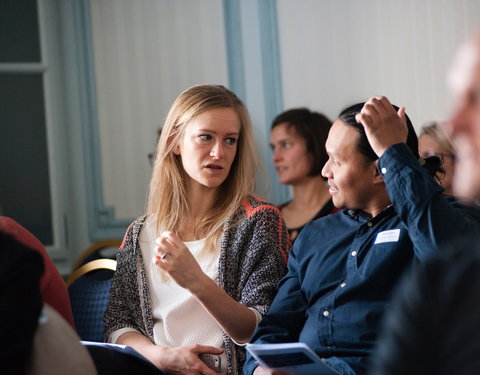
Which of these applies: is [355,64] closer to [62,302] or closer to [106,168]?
[106,168]

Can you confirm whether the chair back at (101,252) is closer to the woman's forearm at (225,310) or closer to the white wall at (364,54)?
the woman's forearm at (225,310)

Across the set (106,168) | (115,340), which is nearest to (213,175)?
(115,340)

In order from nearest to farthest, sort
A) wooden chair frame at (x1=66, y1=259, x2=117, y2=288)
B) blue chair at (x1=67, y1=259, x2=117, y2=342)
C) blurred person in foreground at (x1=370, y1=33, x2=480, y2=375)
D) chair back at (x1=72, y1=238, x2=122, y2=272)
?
1. blurred person in foreground at (x1=370, y1=33, x2=480, y2=375)
2. blue chair at (x1=67, y1=259, x2=117, y2=342)
3. wooden chair frame at (x1=66, y1=259, x2=117, y2=288)
4. chair back at (x1=72, y1=238, x2=122, y2=272)

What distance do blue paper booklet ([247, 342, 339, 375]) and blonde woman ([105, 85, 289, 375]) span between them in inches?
14.9

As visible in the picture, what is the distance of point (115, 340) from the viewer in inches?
85.0

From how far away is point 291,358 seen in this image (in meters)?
1.52

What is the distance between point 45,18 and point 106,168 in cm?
86

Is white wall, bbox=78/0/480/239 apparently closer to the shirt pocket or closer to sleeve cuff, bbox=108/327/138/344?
sleeve cuff, bbox=108/327/138/344

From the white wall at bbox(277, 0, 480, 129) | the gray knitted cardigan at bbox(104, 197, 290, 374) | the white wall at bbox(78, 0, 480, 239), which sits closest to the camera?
the gray knitted cardigan at bbox(104, 197, 290, 374)

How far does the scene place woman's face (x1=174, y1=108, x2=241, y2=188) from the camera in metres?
2.24

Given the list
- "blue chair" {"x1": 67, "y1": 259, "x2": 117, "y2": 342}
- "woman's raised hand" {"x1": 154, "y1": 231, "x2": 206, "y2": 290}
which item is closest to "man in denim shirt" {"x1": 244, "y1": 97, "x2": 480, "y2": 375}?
"woman's raised hand" {"x1": 154, "y1": 231, "x2": 206, "y2": 290}

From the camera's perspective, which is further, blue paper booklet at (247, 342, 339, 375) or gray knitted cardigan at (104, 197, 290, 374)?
gray knitted cardigan at (104, 197, 290, 374)

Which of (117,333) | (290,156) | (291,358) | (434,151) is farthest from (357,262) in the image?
(290,156)

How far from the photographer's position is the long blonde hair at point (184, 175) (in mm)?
2279
